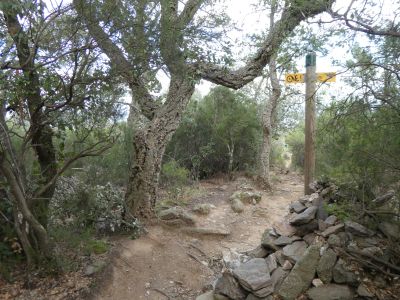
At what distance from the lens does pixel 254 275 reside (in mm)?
4180

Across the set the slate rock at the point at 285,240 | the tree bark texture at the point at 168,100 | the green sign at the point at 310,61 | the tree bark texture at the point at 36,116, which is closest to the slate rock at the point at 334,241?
the slate rock at the point at 285,240

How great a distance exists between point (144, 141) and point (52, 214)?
76.5 inches

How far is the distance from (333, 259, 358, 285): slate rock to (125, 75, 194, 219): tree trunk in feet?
11.7

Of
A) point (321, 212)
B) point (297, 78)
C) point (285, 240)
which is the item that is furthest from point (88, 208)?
point (297, 78)

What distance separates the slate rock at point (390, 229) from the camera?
154 inches

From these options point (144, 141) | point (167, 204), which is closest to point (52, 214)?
point (144, 141)

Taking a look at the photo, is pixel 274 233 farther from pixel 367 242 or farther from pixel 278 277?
pixel 367 242

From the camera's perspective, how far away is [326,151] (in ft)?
16.6

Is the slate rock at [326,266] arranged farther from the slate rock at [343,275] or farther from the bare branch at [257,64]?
the bare branch at [257,64]

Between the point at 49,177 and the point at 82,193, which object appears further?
the point at 82,193

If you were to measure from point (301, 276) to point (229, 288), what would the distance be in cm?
89

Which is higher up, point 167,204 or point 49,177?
point 49,177

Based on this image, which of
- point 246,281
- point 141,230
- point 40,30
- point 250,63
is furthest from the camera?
point 250,63

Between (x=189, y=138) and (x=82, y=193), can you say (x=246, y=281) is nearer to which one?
(x=82, y=193)
